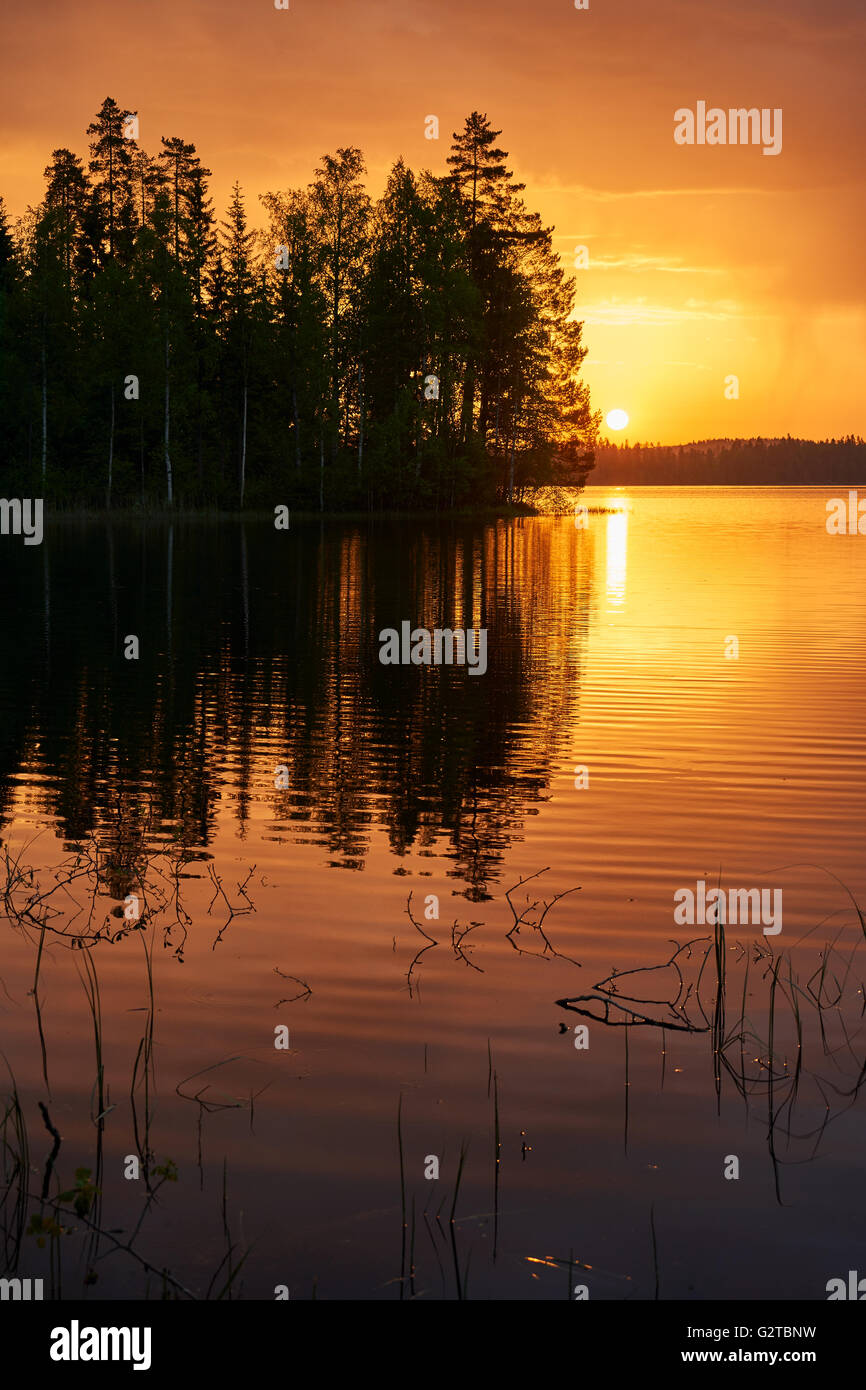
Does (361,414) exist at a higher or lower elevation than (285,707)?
higher

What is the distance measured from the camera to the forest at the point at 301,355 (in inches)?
3093

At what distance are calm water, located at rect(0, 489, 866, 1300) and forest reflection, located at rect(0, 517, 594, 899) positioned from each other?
0.11m

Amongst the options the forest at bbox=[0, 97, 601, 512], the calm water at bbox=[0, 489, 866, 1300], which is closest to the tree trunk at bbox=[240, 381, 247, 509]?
the forest at bbox=[0, 97, 601, 512]

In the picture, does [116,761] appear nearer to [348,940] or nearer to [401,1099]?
[348,940]

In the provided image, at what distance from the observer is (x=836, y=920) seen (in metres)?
11.0

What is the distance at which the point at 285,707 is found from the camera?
2217 centimetres

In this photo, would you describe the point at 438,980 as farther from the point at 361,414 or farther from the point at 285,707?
the point at 361,414

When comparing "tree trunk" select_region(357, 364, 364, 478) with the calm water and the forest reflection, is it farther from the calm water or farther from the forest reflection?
the calm water

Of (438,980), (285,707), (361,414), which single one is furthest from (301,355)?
(438,980)

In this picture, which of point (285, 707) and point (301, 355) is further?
point (301, 355)

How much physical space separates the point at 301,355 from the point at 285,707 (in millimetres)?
67129

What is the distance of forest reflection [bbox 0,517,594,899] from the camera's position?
14695 millimetres

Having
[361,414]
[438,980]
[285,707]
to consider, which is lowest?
[438,980]
